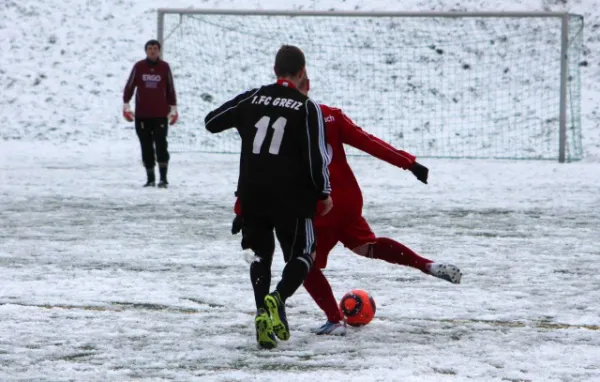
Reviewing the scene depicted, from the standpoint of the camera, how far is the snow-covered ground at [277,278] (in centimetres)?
446

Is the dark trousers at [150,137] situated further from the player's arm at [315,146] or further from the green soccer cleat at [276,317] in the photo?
the green soccer cleat at [276,317]

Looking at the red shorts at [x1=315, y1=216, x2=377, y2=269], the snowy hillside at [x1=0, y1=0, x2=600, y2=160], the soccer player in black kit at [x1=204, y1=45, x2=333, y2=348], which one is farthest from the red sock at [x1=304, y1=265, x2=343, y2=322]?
the snowy hillside at [x1=0, y1=0, x2=600, y2=160]

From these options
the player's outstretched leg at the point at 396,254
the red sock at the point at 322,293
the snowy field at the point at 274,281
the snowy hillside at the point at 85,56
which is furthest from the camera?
the snowy hillside at the point at 85,56

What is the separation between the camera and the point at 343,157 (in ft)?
17.2

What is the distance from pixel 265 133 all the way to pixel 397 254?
0.98 m

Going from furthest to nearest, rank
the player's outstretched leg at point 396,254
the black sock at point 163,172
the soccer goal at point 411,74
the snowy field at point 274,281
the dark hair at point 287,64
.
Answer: the soccer goal at point 411,74 < the black sock at point 163,172 < the player's outstretched leg at point 396,254 < the dark hair at point 287,64 < the snowy field at point 274,281

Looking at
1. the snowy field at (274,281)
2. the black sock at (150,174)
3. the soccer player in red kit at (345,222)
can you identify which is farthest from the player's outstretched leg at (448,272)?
the black sock at (150,174)

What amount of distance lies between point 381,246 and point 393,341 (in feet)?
2.00

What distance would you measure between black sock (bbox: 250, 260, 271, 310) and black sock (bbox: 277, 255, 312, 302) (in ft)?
0.31

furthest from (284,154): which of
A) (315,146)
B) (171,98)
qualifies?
(171,98)

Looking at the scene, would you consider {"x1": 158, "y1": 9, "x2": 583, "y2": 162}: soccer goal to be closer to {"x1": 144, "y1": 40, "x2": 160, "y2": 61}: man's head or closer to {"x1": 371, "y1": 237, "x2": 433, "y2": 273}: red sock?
{"x1": 144, "y1": 40, "x2": 160, "y2": 61}: man's head

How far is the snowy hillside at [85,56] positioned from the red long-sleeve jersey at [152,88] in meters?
6.75

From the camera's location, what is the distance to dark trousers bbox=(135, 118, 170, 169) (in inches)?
493

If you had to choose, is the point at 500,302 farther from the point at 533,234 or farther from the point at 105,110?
the point at 105,110
